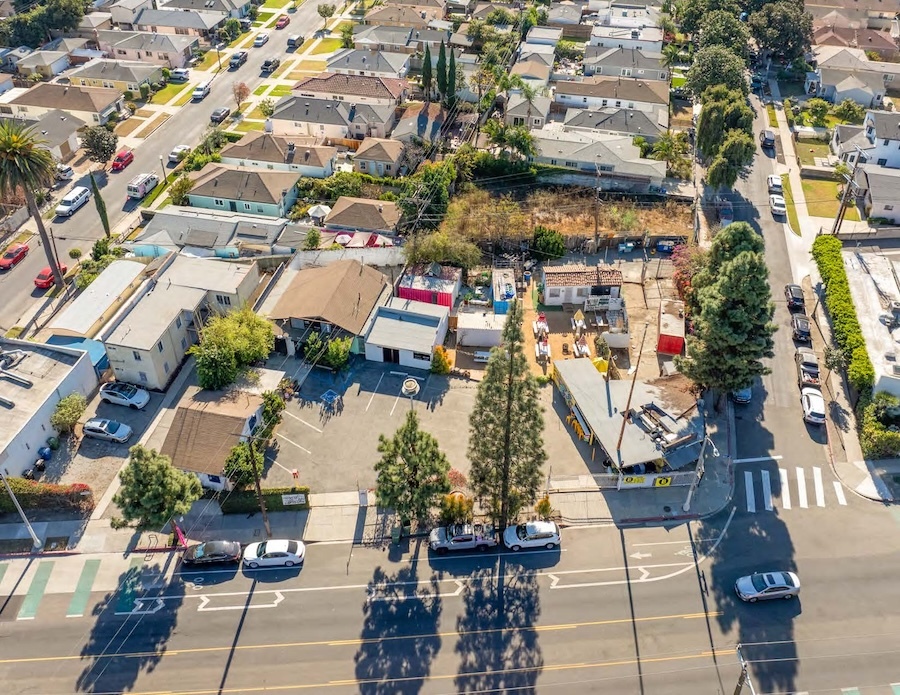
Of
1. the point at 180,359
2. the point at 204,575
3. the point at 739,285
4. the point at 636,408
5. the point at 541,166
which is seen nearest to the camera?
the point at 204,575

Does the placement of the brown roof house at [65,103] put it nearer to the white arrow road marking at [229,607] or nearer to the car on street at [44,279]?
the car on street at [44,279]

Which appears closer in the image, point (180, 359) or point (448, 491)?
point (448, 491)

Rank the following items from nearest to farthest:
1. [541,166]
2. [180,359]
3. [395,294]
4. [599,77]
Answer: [180,359] → [395,294] → [541,166] → [599,77]

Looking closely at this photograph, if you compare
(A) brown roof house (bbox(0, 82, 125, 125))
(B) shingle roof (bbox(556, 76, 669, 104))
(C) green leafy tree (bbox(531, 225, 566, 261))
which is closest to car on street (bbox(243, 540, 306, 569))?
(C) green leafy tree (bbox(531, 225, 566, 261))

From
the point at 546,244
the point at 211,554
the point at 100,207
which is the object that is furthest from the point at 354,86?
the point at 211,554

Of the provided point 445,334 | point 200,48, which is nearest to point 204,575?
point 445,334

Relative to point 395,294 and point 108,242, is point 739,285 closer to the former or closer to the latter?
point 395,294

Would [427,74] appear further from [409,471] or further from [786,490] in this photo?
[786,490]

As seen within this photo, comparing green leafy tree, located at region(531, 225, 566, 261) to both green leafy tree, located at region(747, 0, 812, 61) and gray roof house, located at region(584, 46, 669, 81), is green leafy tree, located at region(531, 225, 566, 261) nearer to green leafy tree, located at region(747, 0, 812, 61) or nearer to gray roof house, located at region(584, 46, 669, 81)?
gray roof house, located at region(584, 46, 669, 81)
